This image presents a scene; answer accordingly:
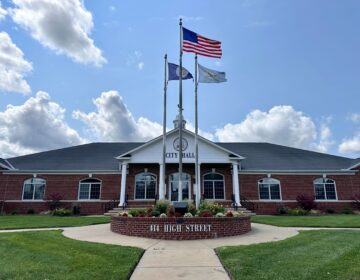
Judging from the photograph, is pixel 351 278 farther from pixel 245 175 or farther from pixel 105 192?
pixel 105 192

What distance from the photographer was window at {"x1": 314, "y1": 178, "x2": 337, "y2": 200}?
24.5 meters

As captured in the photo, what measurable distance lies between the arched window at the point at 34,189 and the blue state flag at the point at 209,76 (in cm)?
1686

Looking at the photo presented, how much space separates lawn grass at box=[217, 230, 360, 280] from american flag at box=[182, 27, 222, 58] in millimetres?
10995

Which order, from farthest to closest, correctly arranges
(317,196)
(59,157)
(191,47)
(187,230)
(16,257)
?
(59,157)
(317,196)
(191,47)
(187,230)
(16,257)

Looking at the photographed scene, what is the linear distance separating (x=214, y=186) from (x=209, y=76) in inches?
443

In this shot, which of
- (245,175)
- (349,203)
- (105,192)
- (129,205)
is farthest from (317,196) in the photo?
(105,192)

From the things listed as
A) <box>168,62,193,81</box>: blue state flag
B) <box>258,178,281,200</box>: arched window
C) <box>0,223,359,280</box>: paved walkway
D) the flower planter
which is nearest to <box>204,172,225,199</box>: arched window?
<box>258,178,281,200</box>: arched window

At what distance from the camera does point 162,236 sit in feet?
34.3

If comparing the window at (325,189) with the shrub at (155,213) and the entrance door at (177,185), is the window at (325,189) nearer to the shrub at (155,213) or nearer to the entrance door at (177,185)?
the entrance door at (177,185)

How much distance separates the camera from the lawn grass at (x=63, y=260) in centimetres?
550

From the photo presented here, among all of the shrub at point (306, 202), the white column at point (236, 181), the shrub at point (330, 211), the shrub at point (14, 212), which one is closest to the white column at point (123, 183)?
the white column at point (236, 181)

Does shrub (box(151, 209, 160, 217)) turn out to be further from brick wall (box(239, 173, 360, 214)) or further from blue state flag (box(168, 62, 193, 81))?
brick wall (box(239, 173, 360, 214))

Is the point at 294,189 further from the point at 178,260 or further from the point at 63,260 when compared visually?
the point at 63,260

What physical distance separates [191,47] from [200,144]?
30.5 feet
